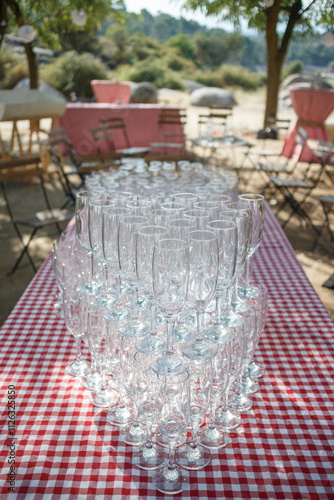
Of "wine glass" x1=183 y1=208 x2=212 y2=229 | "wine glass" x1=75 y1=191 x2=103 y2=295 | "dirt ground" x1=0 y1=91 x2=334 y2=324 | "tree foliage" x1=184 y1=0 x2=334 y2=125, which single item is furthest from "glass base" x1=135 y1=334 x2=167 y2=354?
"tree foliage" x1=184 y1=0 x2=334 y2=125

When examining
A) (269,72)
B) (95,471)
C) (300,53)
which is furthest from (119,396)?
(300,53)

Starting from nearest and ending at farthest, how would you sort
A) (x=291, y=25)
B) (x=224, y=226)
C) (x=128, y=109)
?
1. (x=224, y=226)
2. (x=128, y=109)
3. (x=291, y=25)

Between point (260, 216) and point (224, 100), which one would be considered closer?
point (260, 216)

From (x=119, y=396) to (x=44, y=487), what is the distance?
0.30m

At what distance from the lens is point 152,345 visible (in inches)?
39.7

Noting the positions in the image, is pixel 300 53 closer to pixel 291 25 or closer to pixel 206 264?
pixel 291 25

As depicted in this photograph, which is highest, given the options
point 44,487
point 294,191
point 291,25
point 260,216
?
point 291,25

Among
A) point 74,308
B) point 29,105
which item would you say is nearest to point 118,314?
point 74,308

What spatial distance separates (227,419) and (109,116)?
28.4ft

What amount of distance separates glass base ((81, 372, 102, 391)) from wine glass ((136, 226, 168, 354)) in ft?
1.00

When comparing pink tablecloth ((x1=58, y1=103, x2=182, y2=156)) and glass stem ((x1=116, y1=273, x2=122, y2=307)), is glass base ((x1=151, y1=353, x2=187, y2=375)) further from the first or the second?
pink tablecloth ((x1=58, y1=103, x2=182, y2=156))

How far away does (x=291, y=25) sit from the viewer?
10.1 m

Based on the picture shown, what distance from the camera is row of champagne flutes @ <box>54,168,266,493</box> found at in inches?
36.5

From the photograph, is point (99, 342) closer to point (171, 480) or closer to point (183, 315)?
point (183, 315)
